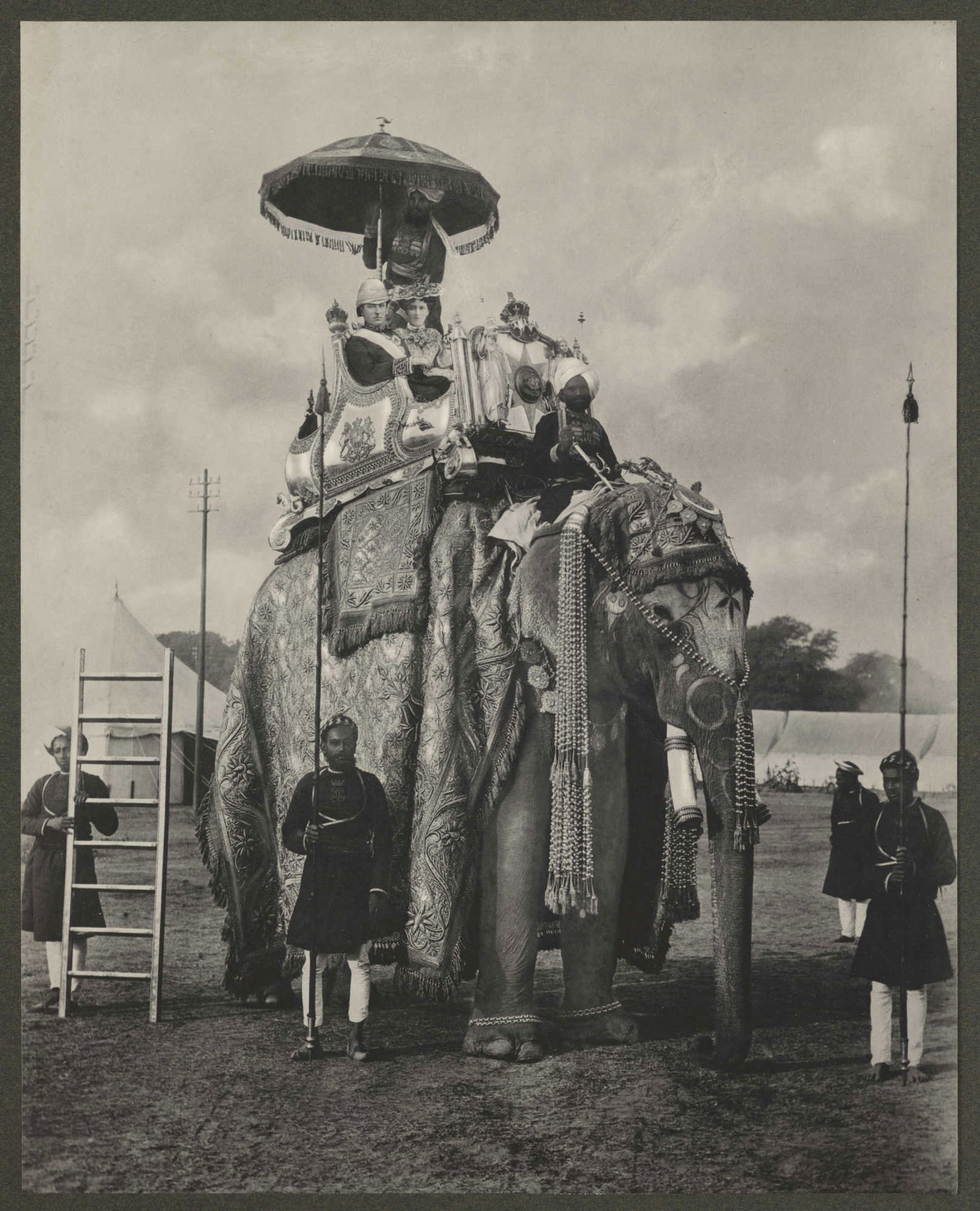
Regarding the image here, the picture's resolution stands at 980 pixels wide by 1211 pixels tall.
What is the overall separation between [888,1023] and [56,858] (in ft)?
9.15

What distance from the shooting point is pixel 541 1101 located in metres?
4.68

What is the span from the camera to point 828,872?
4.98m

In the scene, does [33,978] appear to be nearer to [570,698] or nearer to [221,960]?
[221,960]

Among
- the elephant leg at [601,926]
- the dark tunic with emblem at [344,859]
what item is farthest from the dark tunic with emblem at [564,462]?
the dark tunic with emblem at [344,859]

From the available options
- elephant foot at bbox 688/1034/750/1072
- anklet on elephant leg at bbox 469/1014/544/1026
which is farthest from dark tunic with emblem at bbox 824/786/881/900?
anklet on elephant leg at bbox 469/1014/544/1026

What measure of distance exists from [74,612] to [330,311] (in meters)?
1.37

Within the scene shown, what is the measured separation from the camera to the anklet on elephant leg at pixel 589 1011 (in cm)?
486

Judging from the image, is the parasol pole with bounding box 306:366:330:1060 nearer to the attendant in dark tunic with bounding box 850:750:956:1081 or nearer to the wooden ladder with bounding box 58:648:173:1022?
the wooden ladder with bounding box 58:648:173:1022

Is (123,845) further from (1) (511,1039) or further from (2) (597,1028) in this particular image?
(2) (597,1028)

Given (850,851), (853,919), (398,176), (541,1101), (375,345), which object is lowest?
(541,1101)

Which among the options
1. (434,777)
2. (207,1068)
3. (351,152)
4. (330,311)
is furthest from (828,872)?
(351,152)

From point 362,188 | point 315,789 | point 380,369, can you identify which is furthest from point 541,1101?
point 362,188

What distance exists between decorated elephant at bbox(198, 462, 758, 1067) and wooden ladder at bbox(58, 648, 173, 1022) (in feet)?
1.57

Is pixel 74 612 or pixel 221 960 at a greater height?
pixel 74 612
